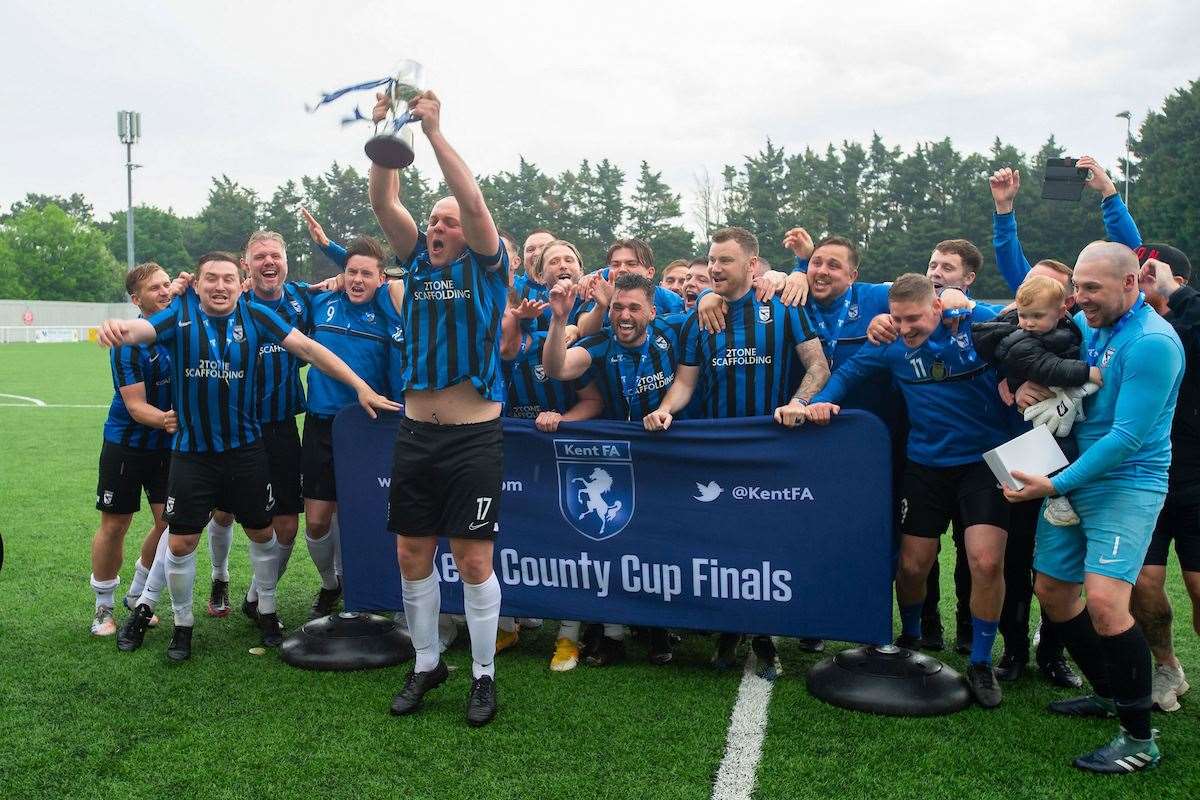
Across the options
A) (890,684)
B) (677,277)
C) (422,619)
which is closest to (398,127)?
(422,619)

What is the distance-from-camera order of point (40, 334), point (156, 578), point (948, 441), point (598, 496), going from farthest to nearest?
1. point (40, 334)
2. point (156, 578)
3. point (598, 496)
4. point (948, 441)

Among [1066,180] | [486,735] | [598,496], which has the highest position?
[1066,180]

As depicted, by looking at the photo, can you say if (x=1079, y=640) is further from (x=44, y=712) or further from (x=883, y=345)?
(x=44, y=712)

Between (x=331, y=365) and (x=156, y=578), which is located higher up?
(x=331, y=365)

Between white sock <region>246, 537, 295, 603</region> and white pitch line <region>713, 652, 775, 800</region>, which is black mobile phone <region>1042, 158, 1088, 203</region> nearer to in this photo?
white pitch line <region>713, 652, 775, 800</region>

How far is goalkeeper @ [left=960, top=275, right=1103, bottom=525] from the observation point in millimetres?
3617

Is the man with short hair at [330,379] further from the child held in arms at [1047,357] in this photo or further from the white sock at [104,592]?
the child held in arms at [1047,357]

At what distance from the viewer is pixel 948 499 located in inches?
170

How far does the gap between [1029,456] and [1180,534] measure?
97 centimetres

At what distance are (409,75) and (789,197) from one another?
2267 inches

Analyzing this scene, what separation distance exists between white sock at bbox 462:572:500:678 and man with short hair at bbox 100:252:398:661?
1.17 meters

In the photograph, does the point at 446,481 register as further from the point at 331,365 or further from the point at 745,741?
the point at 745,741

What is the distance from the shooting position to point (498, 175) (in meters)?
62.7

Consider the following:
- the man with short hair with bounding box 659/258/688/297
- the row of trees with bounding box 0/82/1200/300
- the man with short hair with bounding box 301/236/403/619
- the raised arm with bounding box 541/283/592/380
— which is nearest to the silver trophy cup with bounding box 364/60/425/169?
the raised arm with bounding box 541/283/592/380
